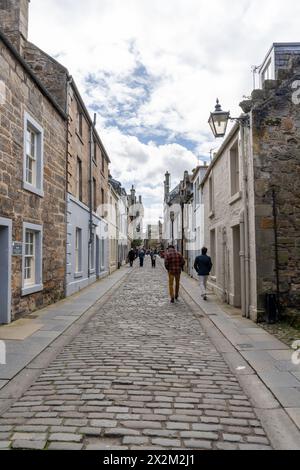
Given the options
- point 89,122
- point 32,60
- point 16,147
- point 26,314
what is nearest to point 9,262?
point 26,314

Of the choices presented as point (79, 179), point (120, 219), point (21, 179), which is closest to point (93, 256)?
point (79, 179)

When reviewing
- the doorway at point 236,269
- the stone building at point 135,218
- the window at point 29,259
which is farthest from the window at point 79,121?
the stone building at point 135,218

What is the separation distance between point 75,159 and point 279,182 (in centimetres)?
916

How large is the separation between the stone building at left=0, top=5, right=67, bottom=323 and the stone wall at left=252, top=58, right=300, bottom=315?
5.71m

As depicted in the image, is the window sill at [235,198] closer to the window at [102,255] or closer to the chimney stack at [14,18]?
the chimney stack at [14,18]

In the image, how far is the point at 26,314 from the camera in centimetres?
1016

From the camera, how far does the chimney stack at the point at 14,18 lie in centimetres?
1216

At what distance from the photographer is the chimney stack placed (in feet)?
39.9

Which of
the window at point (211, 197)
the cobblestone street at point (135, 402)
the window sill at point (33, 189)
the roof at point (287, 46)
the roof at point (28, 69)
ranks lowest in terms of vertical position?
the cobblestone street at point (135, 402)

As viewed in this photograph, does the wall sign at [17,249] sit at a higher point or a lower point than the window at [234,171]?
lower

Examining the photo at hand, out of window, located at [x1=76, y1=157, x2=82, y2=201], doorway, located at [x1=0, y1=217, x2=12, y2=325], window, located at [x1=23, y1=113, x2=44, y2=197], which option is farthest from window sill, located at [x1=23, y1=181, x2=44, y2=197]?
window, located at [x1=76, y1=157, x2=82, y2=201]

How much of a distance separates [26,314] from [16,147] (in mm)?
4194
